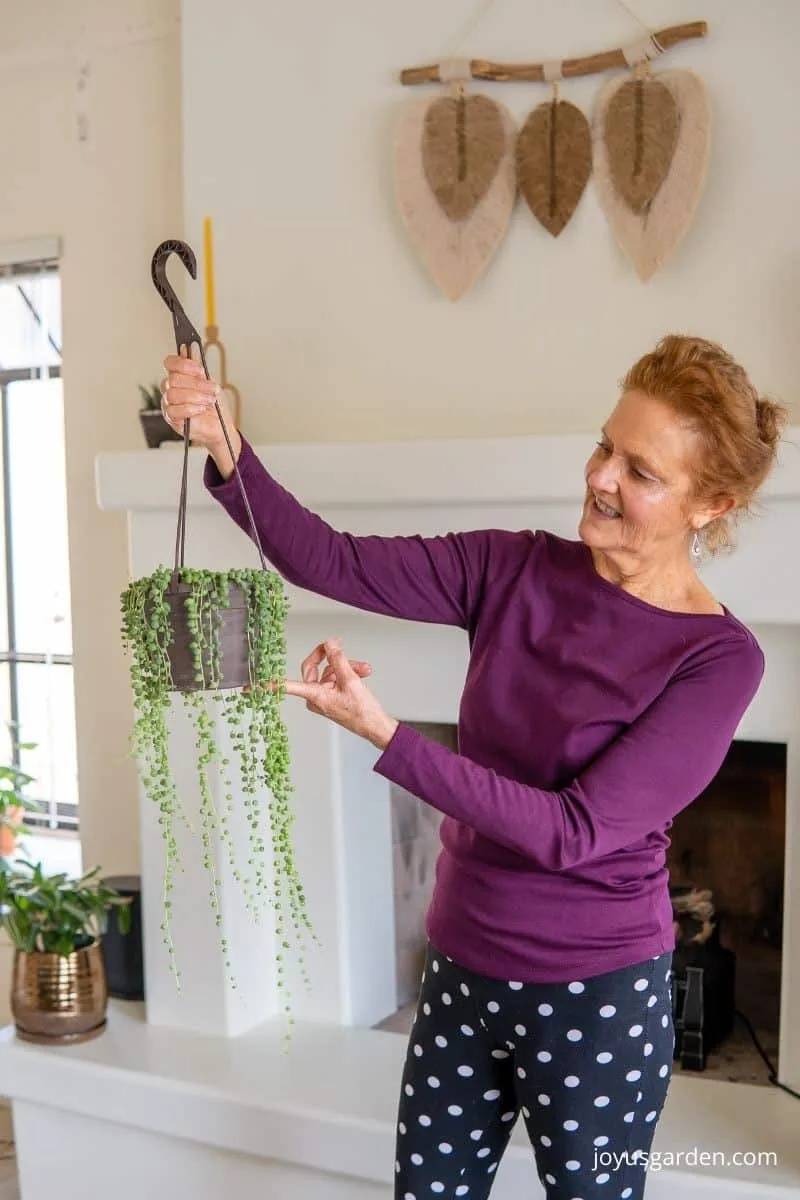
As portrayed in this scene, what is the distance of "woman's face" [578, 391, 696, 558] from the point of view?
149cm

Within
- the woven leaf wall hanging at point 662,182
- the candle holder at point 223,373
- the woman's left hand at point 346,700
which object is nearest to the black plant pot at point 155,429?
the candle holder at point 223,373

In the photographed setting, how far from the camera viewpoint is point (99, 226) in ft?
9.81

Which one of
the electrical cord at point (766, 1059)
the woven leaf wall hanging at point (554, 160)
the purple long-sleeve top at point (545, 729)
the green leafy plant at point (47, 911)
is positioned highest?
the woven leaf wall hanging at point (554, 160)

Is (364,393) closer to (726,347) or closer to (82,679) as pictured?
(726,347)

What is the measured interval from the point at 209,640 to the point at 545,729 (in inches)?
16.2

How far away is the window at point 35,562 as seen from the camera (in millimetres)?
3260

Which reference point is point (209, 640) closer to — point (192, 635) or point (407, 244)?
point (192, 635)

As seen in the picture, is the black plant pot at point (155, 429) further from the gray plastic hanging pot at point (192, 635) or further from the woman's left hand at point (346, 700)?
the woman's left hand at point (346, 700)

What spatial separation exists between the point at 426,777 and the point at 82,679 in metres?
1.90

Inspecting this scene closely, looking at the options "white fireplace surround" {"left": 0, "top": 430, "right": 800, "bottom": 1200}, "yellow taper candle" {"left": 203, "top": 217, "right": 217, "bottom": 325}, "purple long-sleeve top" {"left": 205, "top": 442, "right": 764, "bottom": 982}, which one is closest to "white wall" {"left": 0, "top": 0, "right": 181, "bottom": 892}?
"yellow taper candle" {"left": 203, "top": 217, "right": 217, "bottom": 325}

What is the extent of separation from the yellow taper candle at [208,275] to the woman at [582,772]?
3.53 feet

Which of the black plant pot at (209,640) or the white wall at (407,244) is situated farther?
the white wall at (407,244)

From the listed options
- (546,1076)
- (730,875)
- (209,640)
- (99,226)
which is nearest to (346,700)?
(209,640)

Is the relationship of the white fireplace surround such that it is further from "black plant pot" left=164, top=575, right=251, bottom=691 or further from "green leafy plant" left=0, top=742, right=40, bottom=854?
"black plant pot" left=164, top=575, right=251, bottom=691
